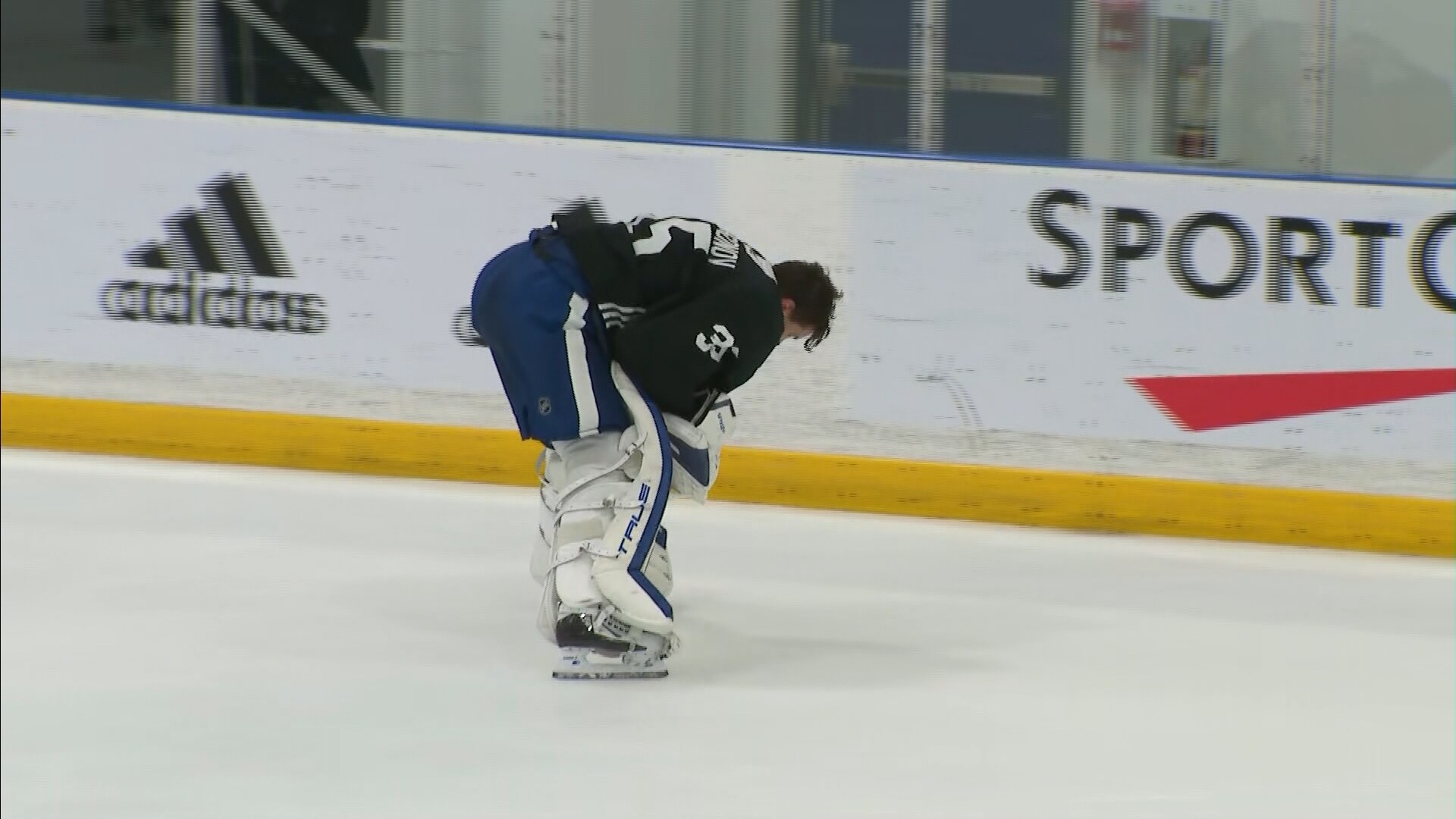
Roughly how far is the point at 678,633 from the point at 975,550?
1006 millimetres

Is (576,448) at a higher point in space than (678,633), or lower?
higher

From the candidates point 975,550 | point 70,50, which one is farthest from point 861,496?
point 70,50

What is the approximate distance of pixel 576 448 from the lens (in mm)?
3164

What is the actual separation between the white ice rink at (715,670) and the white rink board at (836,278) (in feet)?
0.89

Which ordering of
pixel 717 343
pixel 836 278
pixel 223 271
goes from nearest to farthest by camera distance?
pixel 717 343
pixel 836 278
pixel 223 271

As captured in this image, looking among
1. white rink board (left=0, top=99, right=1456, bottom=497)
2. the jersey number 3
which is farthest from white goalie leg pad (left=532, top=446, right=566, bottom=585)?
white rink board (left=0, top=99, right=1456, bottom=497)

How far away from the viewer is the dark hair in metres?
3.01

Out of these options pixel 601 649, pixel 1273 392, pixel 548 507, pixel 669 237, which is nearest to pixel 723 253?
pixel 669 237

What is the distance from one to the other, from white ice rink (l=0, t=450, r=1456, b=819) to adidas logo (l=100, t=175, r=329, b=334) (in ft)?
1.62

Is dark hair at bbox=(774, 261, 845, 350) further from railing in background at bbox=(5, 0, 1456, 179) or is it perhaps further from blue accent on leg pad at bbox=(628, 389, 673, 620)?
railing in background at bbox=(5, 0, 1456, 179)

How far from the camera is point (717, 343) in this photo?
295cm

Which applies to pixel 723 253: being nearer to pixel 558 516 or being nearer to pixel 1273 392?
pixel 558 516

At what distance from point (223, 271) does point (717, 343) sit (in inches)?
91.5

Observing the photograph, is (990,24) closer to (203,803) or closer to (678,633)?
(678,633)
